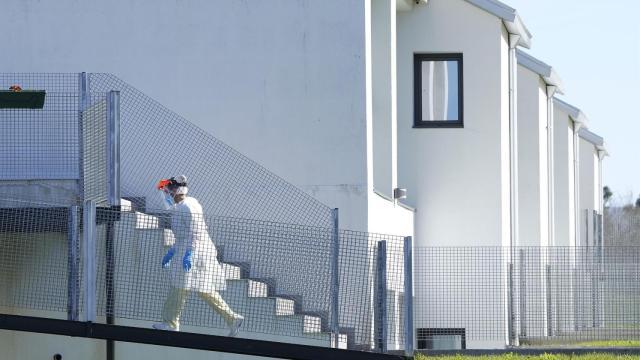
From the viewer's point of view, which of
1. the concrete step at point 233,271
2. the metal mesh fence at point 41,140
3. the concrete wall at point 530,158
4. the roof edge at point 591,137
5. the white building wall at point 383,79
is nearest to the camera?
the concrete step at point 233,271

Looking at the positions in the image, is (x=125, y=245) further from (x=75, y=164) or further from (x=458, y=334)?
(x=458, y=334)

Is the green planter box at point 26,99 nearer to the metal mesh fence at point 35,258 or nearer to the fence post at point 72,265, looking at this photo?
the metal mesh fence at point 35,258

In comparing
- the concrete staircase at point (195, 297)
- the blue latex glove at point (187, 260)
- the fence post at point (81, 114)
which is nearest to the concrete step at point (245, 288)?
the concrete staircase at point (195, 297)

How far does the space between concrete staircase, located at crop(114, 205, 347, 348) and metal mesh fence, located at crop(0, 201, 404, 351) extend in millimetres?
10

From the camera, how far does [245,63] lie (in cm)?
1925

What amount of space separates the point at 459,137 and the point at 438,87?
876mm

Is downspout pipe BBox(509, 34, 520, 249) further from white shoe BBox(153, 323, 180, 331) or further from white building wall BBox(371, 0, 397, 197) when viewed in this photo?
white shoe BBox(153, 323, 180, 331)

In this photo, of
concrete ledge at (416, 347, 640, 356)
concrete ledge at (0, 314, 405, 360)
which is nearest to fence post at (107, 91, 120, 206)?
concrete ledge at (0, 314, 405, 360)

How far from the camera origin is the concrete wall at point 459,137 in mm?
24125

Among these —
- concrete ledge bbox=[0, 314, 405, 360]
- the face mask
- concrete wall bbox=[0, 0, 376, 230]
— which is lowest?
concrete ledge bbox=[0, 314, 405, 360]

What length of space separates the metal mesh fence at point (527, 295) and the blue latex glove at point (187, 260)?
3706 millimetres

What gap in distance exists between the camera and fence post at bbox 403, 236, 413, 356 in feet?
50.2

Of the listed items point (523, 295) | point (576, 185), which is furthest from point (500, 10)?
point (576, 185)

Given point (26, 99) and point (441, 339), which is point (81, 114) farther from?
point (441, 339)
